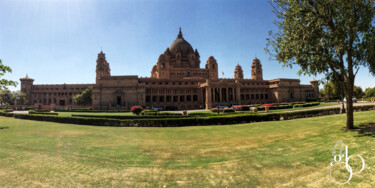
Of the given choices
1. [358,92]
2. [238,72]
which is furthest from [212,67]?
[358,92]

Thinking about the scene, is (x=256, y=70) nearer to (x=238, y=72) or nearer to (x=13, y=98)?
(x=238, y=72)

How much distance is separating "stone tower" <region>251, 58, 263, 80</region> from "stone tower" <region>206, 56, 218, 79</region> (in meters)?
18.6

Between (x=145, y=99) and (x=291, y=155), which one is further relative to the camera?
(x=145, y=99)

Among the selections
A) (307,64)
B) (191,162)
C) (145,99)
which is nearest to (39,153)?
(191,162)

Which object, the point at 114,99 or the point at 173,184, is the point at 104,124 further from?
the point at 114,99

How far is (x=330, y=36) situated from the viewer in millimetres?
11969

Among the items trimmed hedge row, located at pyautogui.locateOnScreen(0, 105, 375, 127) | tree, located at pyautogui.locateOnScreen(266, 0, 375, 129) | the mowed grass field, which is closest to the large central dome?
trimmed hedge row, located at pyautogui.locateOnScreen(0, 105, 375, 127)

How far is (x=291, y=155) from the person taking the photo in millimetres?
8461

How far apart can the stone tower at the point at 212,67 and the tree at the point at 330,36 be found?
224ft

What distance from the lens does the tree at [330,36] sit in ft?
38.4

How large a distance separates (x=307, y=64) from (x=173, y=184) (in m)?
12.6

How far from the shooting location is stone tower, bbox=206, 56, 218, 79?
82.2 meters

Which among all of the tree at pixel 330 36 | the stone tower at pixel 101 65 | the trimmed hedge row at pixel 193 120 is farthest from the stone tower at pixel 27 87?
the tree at pixel 330 36

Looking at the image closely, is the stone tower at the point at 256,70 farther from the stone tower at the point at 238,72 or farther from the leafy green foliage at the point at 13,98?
the leafy green foliage at the point at 13,98
